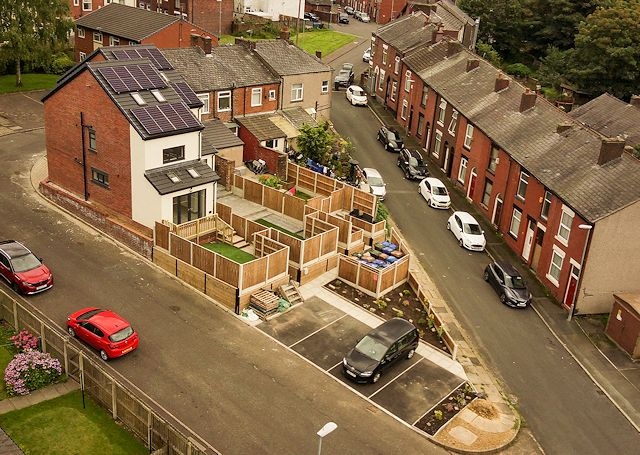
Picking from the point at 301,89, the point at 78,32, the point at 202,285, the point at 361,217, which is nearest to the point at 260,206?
the point at 361,217

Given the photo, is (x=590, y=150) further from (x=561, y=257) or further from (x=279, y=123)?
(x=279, y=123)

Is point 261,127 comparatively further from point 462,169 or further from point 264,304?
point 264,304

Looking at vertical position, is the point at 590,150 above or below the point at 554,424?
above

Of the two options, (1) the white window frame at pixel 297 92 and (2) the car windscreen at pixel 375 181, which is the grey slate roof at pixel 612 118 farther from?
(1) the white window frame at pixel 297 92

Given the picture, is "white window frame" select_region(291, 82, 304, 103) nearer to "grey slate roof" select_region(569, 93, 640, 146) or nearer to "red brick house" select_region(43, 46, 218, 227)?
"red brick house" select_region(43, 46, 218, 227)

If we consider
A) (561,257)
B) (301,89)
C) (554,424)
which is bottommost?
(554,424)

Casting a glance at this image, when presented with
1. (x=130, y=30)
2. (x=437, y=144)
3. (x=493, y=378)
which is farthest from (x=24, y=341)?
(x=130, y=30)
